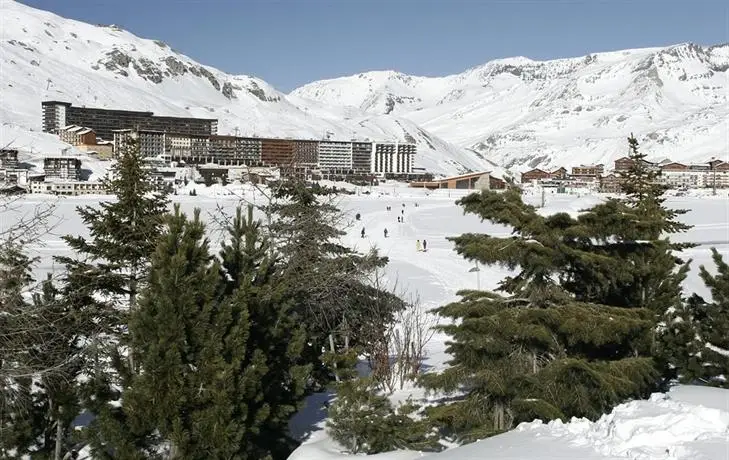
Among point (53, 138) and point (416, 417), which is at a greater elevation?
point (53, 138)

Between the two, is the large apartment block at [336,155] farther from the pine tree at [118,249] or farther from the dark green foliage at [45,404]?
the dark green foliage at [45,404]

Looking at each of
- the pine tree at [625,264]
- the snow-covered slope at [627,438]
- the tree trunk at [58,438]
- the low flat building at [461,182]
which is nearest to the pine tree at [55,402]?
the tree trunk at [58,438]

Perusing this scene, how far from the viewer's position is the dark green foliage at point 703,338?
11.5 metres

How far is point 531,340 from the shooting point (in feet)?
32.6

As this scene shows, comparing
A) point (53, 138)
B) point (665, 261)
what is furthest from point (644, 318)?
point (53, 138)

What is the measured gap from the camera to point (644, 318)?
10539mm

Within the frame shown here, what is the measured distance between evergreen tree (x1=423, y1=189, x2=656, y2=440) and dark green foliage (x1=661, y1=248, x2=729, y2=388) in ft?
4.82

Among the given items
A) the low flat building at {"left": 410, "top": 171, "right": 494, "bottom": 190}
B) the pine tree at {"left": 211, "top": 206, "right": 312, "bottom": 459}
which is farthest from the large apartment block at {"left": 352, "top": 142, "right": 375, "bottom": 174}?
the pine tree at {"left": 211, "top": 206, "right": 312, "bottom": 459}

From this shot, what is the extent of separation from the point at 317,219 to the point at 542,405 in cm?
695

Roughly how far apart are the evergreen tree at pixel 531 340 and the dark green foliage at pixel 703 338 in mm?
1468

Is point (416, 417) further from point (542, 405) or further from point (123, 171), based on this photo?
point (123, 171)

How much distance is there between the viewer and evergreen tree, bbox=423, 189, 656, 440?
30.2ft

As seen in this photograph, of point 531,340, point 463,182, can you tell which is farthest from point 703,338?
point 463,182

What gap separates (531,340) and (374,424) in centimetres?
254
